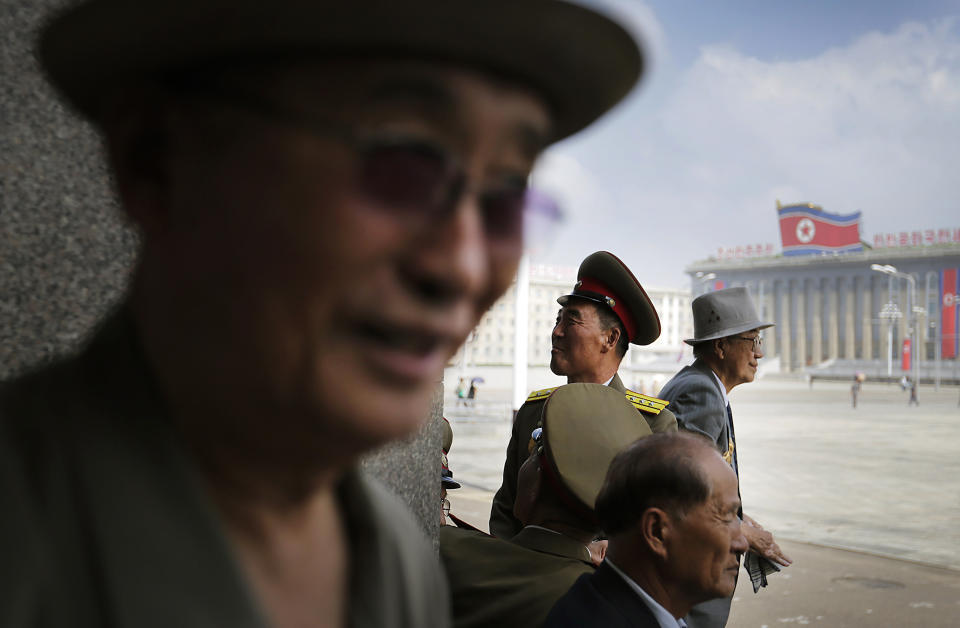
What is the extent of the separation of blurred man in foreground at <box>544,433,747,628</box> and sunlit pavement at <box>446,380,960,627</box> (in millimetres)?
4124

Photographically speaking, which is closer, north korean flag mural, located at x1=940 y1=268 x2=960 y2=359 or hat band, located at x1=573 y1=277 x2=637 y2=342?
hat band, located at x1=573 y1=277 x2=637 y2=342

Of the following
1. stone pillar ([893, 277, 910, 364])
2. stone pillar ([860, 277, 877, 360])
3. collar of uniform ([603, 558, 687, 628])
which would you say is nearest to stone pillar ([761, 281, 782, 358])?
stone pillar ([860, 277, 877, 360])

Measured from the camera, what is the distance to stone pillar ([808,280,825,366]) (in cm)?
7950

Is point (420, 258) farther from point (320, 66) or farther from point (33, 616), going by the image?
point (33, 616)

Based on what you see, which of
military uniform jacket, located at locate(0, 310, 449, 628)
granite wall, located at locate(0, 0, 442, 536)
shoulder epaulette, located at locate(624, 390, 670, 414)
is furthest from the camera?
shoulder epaulette, located at locate(624, 390, 670, 414)

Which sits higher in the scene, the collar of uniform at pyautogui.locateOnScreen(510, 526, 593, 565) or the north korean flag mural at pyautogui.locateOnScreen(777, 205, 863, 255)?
the north korean flag mural at pyautogui.locateOnScreen(777, 205, 863, 255)

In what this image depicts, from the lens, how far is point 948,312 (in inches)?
2761

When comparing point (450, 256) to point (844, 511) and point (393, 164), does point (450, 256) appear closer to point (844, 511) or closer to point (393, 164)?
point (393, 164)

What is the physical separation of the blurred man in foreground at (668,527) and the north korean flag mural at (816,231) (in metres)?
88.5

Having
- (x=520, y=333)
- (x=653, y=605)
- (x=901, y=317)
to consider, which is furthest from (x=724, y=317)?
(x=901, y=317)

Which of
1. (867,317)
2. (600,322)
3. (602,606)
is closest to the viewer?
(602,606)

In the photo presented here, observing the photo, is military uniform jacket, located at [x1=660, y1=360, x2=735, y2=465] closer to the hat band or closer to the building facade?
the hat band

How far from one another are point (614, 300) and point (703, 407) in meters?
0.71

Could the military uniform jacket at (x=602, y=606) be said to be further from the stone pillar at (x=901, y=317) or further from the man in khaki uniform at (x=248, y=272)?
the stone pillar at (x=901, y=317)
